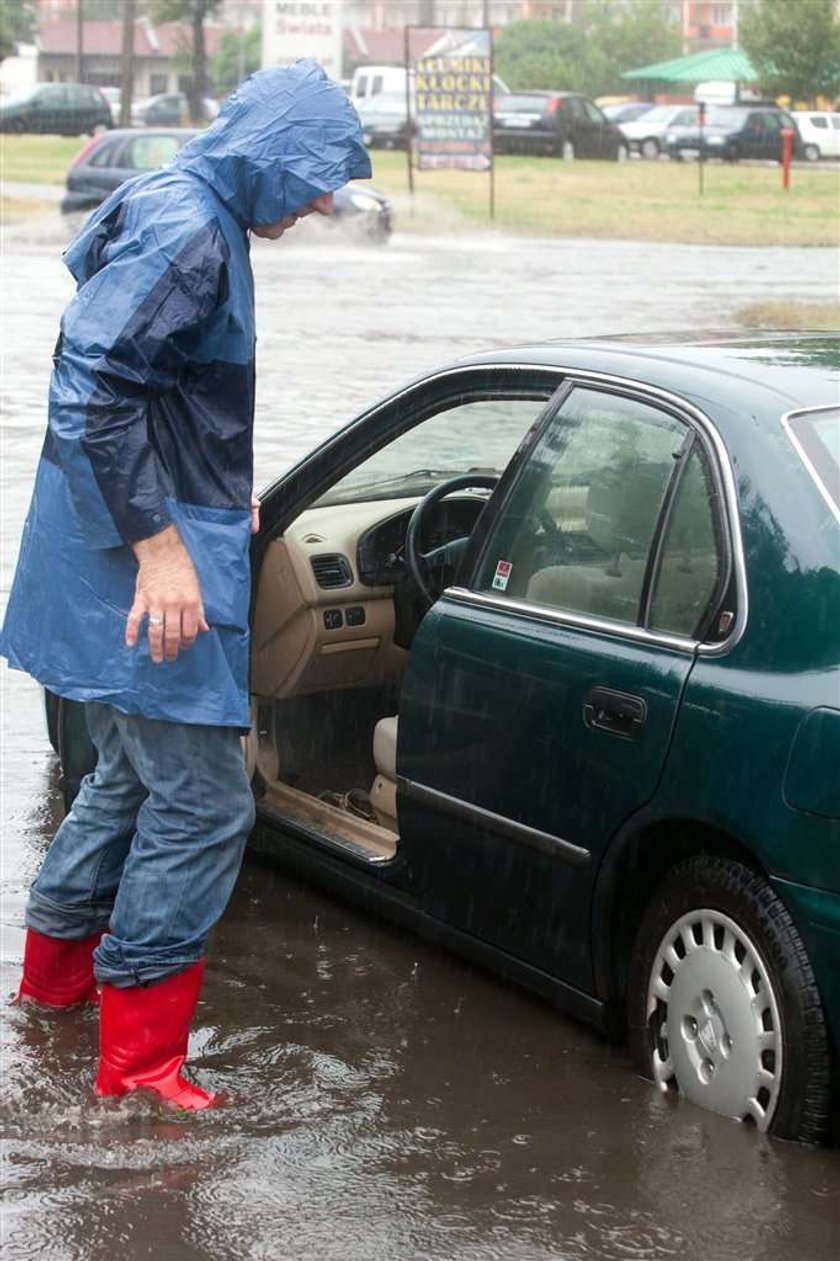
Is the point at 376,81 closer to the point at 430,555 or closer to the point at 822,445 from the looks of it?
the point at 430,555

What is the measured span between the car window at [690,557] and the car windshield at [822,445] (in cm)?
18

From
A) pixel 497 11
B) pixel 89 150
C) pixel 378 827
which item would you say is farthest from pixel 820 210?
pixel 497 11

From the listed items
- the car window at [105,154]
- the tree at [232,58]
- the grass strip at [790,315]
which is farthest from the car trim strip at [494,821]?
the tree at [232,58]

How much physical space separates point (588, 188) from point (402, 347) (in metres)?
25.9

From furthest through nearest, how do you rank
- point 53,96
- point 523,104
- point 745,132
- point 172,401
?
point 53,96 < point 745,132 < point 523,104 < point 172,401

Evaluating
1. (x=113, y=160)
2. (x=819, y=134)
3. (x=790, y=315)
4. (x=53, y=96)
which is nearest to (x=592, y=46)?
(x=53, y=96)

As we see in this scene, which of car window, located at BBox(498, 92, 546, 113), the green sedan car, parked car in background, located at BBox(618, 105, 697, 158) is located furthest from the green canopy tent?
the green sedan car

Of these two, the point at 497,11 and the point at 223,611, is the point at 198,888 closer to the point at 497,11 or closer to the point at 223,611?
the point at 223,611

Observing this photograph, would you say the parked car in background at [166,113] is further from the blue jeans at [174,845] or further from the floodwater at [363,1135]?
the blue jeans at [174,845]

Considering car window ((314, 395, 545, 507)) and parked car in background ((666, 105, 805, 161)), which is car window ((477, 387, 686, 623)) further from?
parked car in background ((666, 105, 805, 161))

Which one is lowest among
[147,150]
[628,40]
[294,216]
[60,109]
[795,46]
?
[294,216]

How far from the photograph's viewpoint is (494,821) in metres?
4.20

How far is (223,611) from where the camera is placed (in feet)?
12.3

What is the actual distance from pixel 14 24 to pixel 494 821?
260 feet
